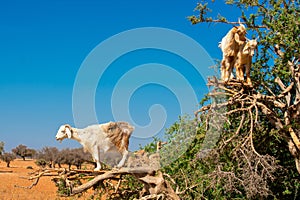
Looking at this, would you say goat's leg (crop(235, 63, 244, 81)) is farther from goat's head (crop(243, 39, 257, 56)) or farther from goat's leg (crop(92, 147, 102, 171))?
goat's leg (crop(92, 147, 102, 171))

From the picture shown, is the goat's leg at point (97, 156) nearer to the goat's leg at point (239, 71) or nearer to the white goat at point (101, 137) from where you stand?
the white goat at point (101, 137)

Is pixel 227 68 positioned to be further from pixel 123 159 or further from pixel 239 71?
pixel 123 159

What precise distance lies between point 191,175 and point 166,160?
0.60m

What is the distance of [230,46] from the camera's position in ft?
21.1

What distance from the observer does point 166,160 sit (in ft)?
23.5

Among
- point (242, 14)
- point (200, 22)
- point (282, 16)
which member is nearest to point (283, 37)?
point (282, 16)

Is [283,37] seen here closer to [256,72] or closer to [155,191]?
[256,72]

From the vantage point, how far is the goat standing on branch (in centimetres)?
632

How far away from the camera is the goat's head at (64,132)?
5.96 metres

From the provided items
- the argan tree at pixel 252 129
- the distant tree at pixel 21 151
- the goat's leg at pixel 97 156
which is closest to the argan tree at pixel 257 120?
the argan tree at pixel 252 129

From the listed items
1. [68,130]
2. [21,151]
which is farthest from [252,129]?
[21,151]

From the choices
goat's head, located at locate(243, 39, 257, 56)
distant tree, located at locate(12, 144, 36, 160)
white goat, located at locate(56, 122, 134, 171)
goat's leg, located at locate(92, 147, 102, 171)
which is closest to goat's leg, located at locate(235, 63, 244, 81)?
goat's head, located at locate(243, 39, 257, 56)

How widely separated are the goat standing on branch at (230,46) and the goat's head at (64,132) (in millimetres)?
2635

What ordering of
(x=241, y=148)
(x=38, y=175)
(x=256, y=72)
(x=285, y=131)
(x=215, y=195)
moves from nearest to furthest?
(x=38, y=175), (x=241, y=148), (x=285, y=131), (x=215, y=195), (x=256, y=72)
